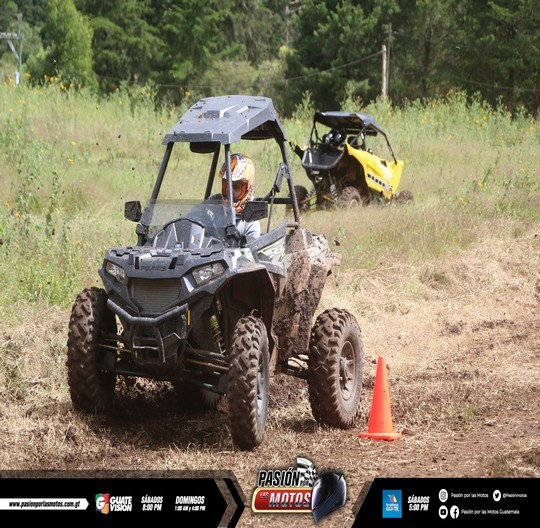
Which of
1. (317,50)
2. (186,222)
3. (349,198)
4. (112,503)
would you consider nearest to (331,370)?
(186,222)

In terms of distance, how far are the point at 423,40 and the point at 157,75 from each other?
11.8 meters

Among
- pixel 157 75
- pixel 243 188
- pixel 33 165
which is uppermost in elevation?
pixel 243 188

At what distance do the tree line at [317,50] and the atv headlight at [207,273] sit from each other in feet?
105

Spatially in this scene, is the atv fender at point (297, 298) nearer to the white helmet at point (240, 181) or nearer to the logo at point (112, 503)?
the white helmet at point (240, 181)

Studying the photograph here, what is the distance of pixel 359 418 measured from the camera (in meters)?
7.62

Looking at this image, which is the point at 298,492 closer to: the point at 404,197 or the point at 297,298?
the point at 297,298

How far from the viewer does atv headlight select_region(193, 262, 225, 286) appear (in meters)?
6.12

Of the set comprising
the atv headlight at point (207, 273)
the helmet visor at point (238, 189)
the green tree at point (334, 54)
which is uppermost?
→ the helmet visor at point (238, 189)

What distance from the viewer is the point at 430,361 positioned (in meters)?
9.55

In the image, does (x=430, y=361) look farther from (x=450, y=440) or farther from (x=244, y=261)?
(x=244, y=261)

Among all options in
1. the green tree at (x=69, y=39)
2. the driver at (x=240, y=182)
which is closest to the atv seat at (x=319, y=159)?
the driver at (x=240, y=182)

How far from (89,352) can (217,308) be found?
878 mm

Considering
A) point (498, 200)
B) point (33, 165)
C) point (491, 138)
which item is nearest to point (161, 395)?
point (33, 165)

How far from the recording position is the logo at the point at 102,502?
5.20 metres
